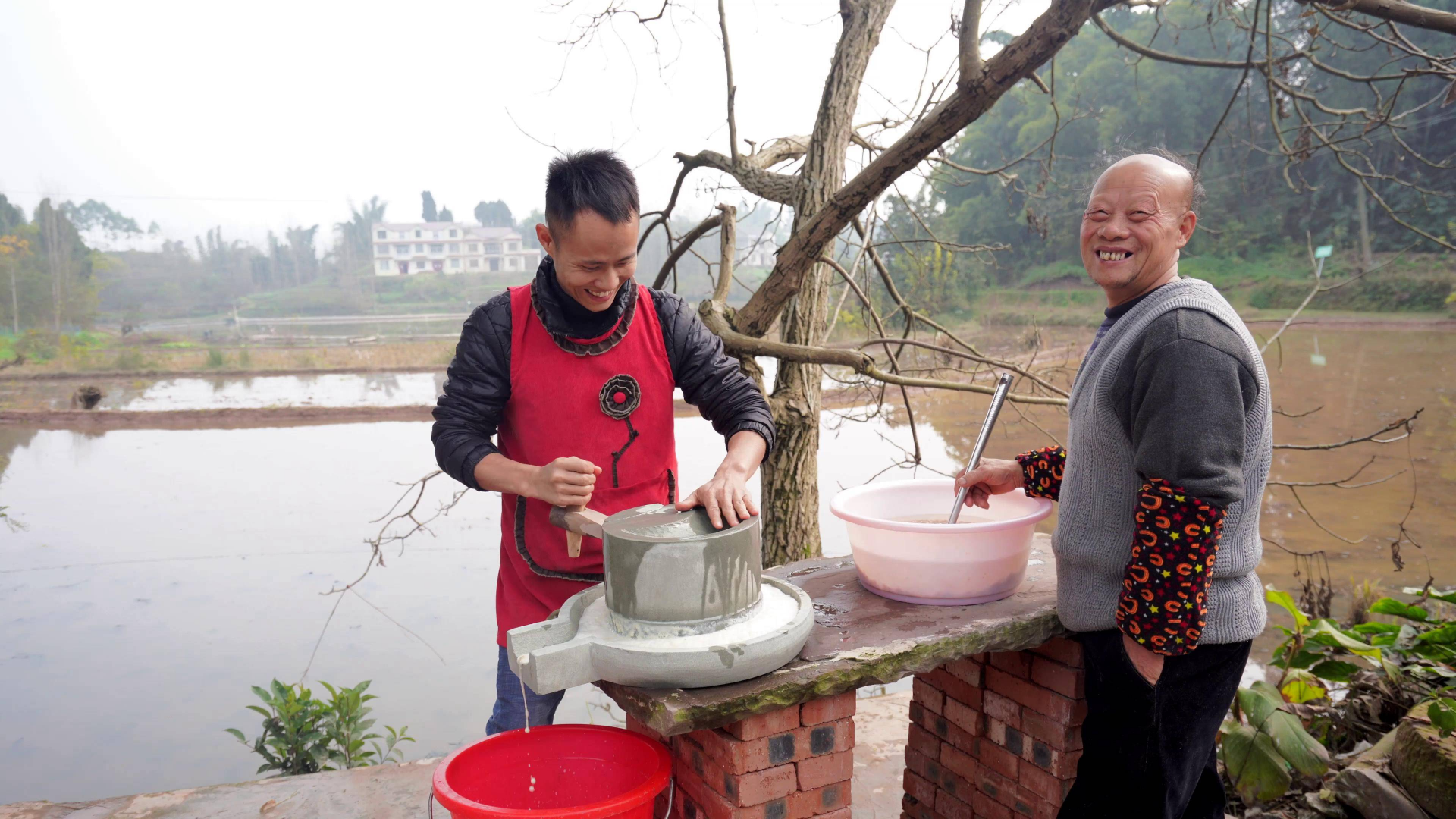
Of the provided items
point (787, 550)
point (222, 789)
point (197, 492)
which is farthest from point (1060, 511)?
point (197, 492)

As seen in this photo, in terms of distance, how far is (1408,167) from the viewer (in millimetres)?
23906

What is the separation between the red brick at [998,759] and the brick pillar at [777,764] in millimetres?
506

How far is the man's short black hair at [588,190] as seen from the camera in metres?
1.64

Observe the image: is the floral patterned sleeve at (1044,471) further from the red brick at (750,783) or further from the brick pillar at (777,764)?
the red brick at (750,783)

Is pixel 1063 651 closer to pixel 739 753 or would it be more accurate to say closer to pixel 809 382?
pixel 739 753

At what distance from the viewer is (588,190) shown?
1.65 metres

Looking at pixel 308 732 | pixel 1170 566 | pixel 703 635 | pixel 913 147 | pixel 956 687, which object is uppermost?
pixel 913 147

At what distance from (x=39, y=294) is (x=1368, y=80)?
22068 mm

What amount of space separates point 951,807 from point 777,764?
84cm

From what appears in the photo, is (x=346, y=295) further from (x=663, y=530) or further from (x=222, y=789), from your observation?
(x=663, y=530)

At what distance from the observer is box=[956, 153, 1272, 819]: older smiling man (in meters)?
1.33

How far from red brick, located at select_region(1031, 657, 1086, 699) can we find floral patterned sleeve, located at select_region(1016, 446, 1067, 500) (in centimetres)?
35

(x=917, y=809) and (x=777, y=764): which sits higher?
(x=777, y=764)

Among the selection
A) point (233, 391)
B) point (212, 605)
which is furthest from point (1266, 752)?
point (233, 391)
